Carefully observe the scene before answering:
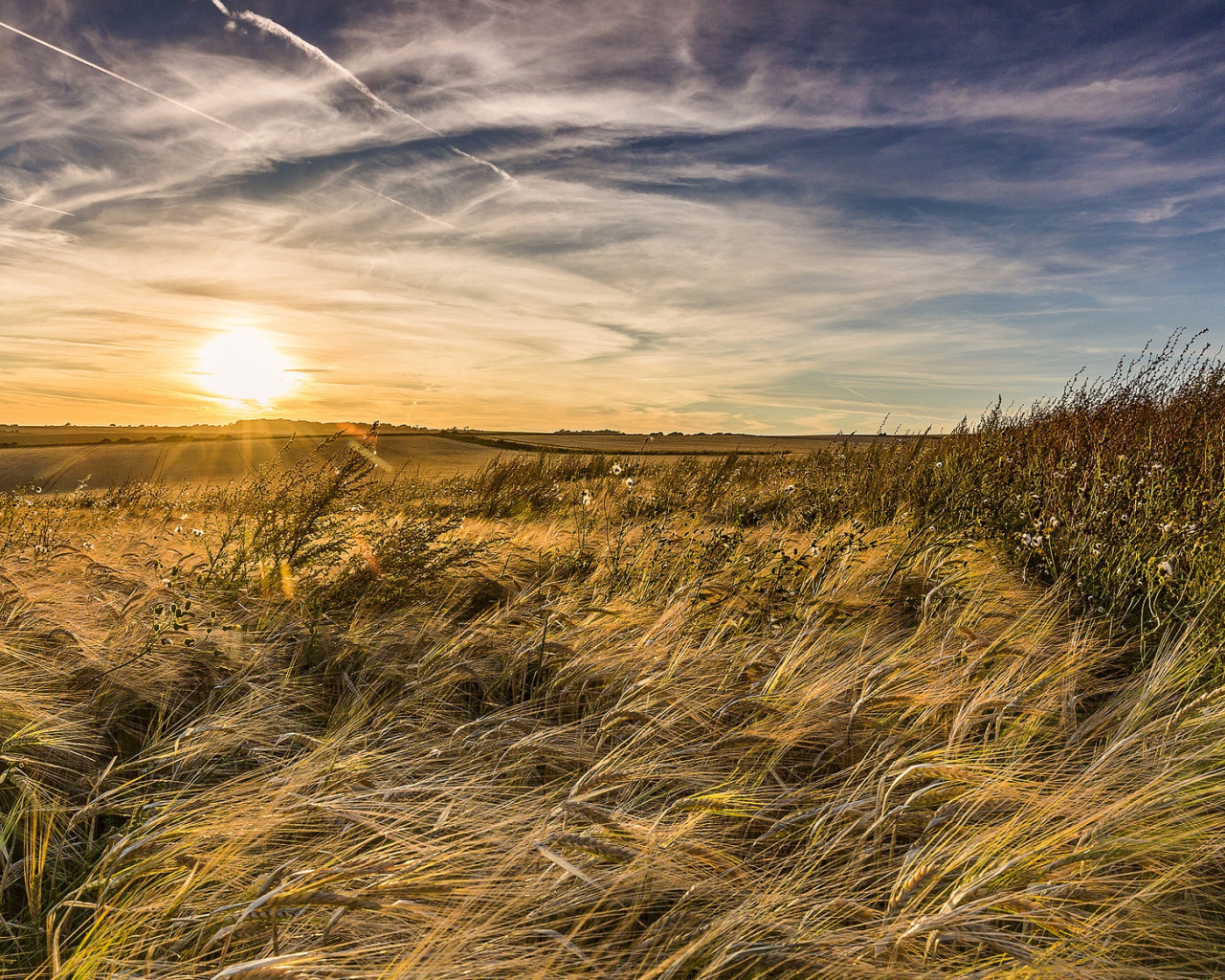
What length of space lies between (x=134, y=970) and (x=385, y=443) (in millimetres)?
39069

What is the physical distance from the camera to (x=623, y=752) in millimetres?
2314

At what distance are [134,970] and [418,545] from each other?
3.14 metres

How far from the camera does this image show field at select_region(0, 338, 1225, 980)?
4.90 ft

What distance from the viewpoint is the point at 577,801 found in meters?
1.60

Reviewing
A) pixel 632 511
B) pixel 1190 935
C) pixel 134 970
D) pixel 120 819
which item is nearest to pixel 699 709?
pixel 1190 935

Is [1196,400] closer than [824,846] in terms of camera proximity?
No

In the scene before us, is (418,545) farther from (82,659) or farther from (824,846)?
(824,846)

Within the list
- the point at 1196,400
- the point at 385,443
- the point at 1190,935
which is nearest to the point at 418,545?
the point at 1190,935

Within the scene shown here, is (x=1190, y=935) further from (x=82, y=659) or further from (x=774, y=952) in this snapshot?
(x=82, y=659)

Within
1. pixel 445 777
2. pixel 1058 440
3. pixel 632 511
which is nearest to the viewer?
pixel 445 777

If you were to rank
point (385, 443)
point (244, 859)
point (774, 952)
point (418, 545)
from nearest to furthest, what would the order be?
1. point (774, 952)
2. point (244, 859)
3. point (418, 545)
4. point (385, 443)

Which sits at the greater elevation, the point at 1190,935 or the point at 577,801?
the point at 577,801

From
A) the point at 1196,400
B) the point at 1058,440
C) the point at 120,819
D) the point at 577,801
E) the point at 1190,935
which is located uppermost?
the point at 1196,400

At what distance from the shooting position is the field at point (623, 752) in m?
1.49
